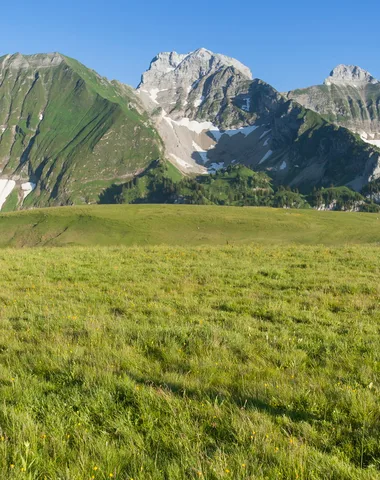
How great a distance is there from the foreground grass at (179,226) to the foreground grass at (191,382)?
214 ft

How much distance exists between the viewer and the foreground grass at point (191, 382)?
422 cm

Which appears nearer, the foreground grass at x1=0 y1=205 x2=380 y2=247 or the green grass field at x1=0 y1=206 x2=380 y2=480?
the green grass field at x1=0 y1=206 x2=380 y2=480

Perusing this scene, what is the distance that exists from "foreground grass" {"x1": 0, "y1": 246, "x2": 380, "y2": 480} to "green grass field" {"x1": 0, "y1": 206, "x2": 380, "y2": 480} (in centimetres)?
3

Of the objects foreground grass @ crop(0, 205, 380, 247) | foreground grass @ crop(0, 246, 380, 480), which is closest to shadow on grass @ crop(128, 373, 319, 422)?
foreground grass @ crop(0, 246, 380, 480)

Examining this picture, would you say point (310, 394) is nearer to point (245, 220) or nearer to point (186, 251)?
point (186, 251)

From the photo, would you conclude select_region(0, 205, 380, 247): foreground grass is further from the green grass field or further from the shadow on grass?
the shadow on grass

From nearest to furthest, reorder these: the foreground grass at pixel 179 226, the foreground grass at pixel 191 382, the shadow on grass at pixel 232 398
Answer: the foreground grass at pixel 191 382 < the shadow on grass at pixel 232 398 < the foreground grass at pixel 179 226

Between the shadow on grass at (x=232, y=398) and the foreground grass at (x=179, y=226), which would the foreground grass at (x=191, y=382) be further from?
the foreground grass at (x=179, y=226)

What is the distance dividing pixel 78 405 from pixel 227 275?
38.6 feet

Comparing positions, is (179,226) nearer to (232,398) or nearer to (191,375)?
(191,375)

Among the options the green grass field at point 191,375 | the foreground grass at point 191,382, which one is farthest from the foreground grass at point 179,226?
the foreground grass at point 191,382

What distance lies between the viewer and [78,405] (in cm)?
550

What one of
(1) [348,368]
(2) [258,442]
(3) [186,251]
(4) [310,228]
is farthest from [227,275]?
(4) [310,228]

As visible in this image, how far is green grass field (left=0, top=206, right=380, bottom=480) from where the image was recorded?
424 centimetres
